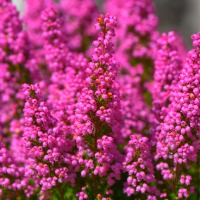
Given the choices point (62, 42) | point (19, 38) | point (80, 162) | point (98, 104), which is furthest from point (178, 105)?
point (19, 38)

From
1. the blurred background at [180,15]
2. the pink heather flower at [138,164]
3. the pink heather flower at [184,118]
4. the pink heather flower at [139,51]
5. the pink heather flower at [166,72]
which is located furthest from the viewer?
the blurred background at [180,15]

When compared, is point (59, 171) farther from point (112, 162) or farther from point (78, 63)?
point (78, 63)

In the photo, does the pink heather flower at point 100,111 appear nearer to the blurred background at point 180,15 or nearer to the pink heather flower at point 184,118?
the pink heather flower at point 184,118

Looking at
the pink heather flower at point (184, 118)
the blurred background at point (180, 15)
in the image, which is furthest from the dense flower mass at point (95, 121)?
the blurred background at point (180, 15)

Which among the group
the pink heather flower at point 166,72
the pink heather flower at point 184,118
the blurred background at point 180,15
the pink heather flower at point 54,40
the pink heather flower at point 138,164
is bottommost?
the pink heather flower at point 138,164

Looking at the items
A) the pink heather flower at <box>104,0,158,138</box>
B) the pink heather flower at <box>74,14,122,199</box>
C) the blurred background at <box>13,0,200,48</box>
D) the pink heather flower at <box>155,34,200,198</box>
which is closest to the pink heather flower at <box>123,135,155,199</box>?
the pink heather flower at <box>74,14,122,199</box>

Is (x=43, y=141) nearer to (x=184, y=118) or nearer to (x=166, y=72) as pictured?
(x=184, y=118)

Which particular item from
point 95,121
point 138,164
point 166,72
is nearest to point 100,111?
point 95,121

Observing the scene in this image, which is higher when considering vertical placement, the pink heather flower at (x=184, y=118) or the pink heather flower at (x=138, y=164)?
the pink heather flower at (x=184, y=118)

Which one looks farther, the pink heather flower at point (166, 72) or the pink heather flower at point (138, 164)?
the pink heather flower at point (166, 72)
